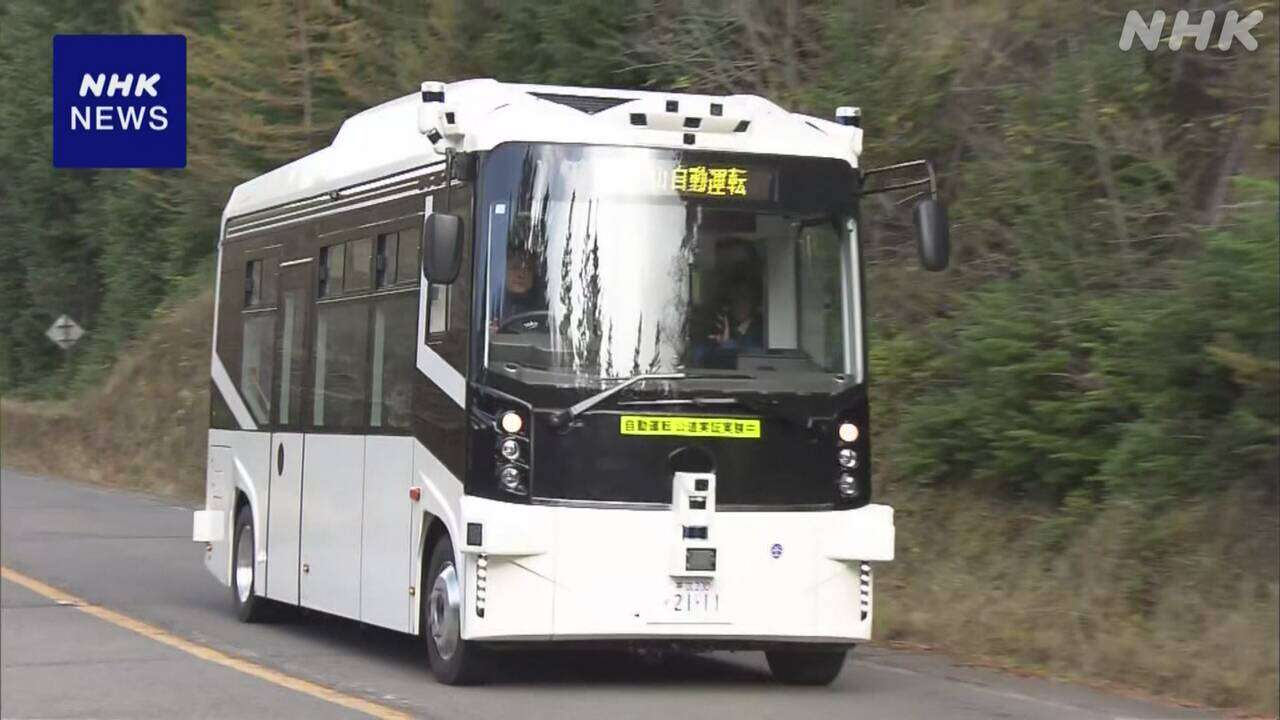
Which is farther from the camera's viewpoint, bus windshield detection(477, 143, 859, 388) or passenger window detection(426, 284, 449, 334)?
passenger window detection(426, 284, 449, 334)

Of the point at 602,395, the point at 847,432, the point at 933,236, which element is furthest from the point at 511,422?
the point at 933,236

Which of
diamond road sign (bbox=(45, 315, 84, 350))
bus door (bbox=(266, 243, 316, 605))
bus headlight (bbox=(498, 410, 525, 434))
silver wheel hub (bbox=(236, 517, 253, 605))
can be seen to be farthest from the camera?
silver wheel hub (bbox=(236, 517, 253, 605))

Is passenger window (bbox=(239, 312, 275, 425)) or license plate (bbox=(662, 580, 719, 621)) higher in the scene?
passenger window (bbox=(239, 312, 275, 425))

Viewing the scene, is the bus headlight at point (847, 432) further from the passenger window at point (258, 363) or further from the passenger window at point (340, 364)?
the passenger window at point (258, 363)

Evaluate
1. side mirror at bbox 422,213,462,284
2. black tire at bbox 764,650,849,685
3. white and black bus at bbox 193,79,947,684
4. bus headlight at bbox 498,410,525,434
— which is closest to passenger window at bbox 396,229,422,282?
white and black bus at bbox 193,79,947,684

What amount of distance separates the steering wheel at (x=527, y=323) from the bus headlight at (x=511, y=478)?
73 centimetres

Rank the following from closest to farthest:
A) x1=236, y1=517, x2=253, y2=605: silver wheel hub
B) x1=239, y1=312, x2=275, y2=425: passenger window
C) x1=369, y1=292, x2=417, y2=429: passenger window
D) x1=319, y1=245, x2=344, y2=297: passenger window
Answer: x1=369, y1=292, x2=417, y2=429: passenger window < x1=319, y1=245, x2=344, y2=297: passenger window < x1=239, y1=312, x2=275, y2=425: passenger window < x1=236, y1=517, x2=253, y2=605: silver wheel hub

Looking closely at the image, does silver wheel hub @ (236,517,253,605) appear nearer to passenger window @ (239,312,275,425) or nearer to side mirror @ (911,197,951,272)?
passenger window @ (239,312,275,425)

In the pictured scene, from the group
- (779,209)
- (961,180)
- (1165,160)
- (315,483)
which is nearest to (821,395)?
(779,209)

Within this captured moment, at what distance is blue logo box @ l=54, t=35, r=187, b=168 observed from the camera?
1188 centimetres

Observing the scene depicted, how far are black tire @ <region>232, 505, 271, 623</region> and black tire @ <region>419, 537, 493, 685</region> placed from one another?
380 centimetres

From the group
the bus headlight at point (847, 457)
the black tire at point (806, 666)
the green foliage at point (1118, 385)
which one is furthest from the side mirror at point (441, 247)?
the green foliage at point (1118, 385)

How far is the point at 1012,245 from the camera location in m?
17.8

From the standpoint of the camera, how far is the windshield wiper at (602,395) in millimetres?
11781
